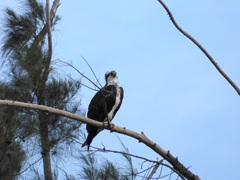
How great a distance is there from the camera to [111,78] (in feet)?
16.4

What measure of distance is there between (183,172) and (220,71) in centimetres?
52

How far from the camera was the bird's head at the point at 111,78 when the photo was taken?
4913mm

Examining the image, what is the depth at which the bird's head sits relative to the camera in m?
4.91

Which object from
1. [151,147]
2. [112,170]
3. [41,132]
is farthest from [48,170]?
[151,147]

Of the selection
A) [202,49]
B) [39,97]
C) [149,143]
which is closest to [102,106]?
[39,97]

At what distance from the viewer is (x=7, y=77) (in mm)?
4703

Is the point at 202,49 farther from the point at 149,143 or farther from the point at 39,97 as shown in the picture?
the point at 39,97

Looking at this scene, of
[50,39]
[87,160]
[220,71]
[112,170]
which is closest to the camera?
[220,71]

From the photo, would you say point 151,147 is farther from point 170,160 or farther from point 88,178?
point 88,178

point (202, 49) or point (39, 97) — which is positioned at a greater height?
point (39, 97)

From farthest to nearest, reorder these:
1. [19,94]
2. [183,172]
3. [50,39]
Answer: [50,39] < [19,94] < [183,172]

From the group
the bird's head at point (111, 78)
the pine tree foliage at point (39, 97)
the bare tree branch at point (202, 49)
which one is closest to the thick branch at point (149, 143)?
the bare tree branch at point (202, 49)

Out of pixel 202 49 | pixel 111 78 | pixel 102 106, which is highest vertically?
pixel 111 78

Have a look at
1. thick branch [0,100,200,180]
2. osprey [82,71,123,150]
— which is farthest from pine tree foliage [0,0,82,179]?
thick branch [0,100,200,180]
